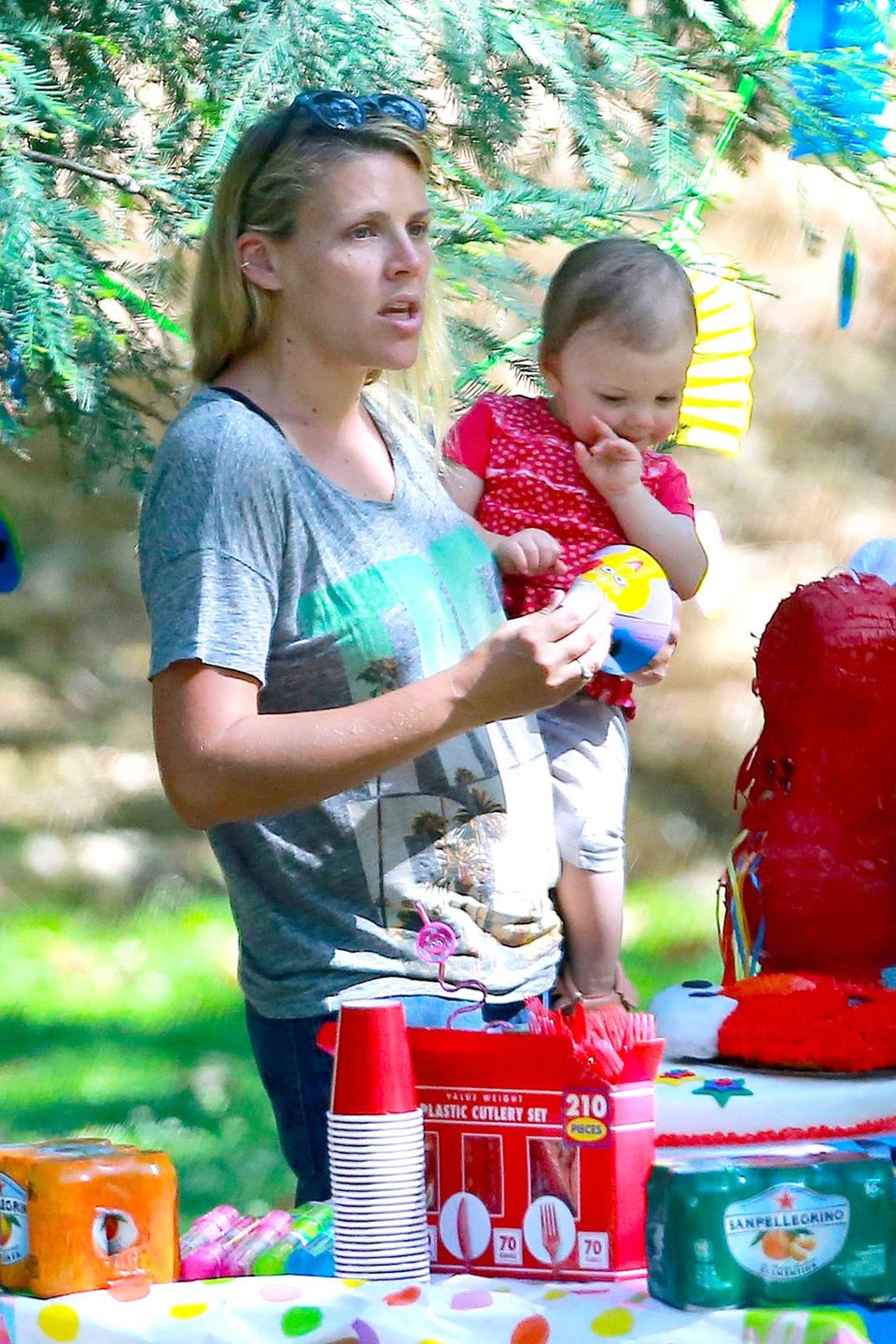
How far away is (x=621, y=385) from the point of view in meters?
2.02

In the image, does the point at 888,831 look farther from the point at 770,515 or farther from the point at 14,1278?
the point at 770,515

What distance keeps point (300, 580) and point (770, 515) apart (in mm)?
4975

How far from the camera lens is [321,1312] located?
1196 millimetres

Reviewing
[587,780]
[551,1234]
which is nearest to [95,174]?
[587,780]

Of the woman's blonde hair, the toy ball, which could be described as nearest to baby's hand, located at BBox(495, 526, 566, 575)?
the toy ball

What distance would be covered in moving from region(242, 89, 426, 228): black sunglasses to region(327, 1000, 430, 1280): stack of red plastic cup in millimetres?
842

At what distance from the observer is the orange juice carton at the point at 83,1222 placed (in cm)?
124

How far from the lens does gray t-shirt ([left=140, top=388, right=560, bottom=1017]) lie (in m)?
1.50

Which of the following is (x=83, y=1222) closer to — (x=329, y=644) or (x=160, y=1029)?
(x=329, y=644)

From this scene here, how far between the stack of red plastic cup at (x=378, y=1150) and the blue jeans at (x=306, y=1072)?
28cm

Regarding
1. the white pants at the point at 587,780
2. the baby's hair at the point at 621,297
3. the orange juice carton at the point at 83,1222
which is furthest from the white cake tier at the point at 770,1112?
the baby's hair at the point at 621,297

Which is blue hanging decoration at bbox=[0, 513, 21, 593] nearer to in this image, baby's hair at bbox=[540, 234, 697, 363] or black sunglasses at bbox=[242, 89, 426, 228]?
baby's hair at bbox=[540, 234, 697, 363]

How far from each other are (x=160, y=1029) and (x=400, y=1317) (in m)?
4.16

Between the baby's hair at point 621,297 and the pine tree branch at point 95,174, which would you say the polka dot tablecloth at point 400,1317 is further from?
the pine tree branch at point 95,174
